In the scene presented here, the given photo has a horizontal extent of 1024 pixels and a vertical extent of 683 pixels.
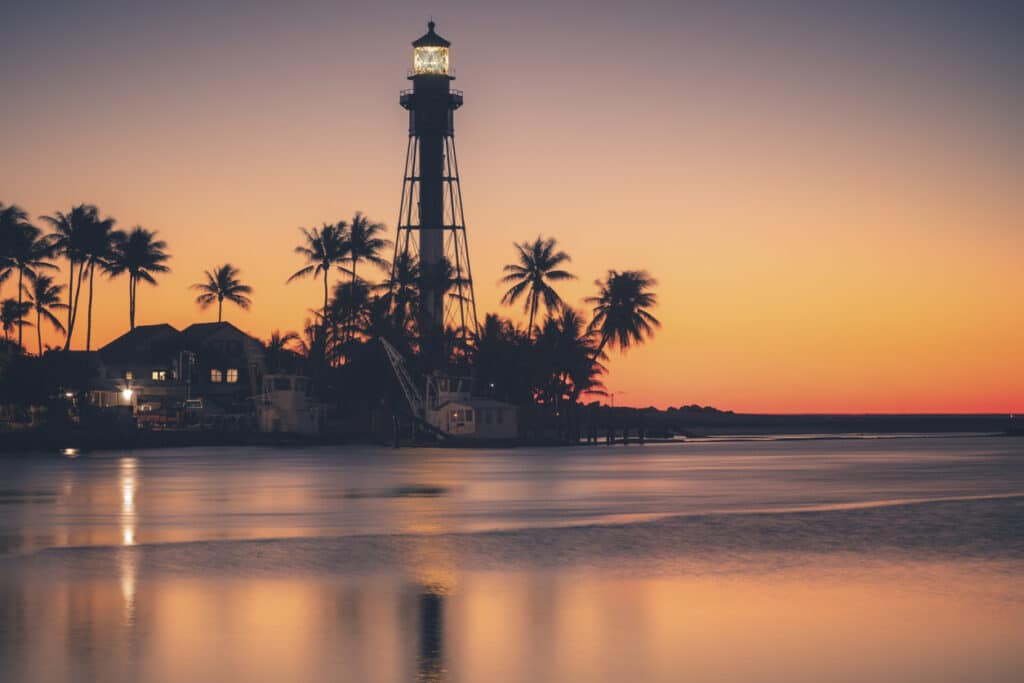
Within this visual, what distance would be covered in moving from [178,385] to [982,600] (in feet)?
327

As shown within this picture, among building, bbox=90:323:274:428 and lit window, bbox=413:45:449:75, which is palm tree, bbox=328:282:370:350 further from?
lit window, bbox=413:45:449:75

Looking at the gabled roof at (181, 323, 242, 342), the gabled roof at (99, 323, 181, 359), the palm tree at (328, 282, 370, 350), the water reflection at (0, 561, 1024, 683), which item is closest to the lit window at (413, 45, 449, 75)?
the palm tree at (328, 282, 370, 350)

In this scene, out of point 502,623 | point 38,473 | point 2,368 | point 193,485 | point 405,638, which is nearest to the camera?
point 405,638

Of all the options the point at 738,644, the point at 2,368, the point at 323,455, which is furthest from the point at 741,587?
the point at 2,368

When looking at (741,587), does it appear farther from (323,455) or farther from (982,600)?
(323,455)

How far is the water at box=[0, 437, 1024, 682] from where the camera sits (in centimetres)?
1527

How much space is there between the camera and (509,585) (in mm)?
21641

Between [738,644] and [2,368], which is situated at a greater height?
[2,368]

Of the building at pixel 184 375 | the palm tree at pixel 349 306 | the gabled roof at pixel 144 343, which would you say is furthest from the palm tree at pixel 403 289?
the gabled roof at pixel 144 343

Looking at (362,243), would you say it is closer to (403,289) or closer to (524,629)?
(403,289)

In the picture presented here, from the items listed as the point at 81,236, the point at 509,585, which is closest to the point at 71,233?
the point at 81,236

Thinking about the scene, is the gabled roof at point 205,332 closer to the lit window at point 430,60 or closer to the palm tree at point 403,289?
the palm tree at point 403,289

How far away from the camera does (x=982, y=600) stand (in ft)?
67.3

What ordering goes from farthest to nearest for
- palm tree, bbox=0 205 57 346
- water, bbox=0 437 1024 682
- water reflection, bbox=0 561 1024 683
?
palm tree, bbox=0 205 57 346 < water, bbox=0 437 1024 682 < water reflection, bbox=0 561 1024 683
